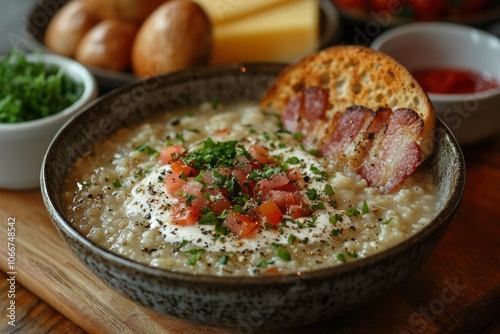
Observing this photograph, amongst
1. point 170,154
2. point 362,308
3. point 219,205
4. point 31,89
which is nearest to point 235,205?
point 219,205

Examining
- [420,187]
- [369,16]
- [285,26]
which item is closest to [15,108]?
[285,26]

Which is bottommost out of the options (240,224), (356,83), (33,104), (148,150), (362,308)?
(362,308)

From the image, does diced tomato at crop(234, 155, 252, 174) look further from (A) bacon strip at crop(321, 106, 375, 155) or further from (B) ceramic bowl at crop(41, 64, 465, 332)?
(B) ceramic bowl at crop(41, 64, 465, 332)

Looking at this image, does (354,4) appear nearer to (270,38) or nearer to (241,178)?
(270,38)

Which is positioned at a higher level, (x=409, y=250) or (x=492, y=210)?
(x=409, y=250)

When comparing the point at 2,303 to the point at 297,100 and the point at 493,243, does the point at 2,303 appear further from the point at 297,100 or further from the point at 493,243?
the point at 493,243

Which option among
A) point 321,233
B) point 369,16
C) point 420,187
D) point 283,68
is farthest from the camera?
point 369,16

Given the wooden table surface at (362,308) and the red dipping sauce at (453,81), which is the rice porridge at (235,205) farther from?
the red dipping sauce at (453,81)
